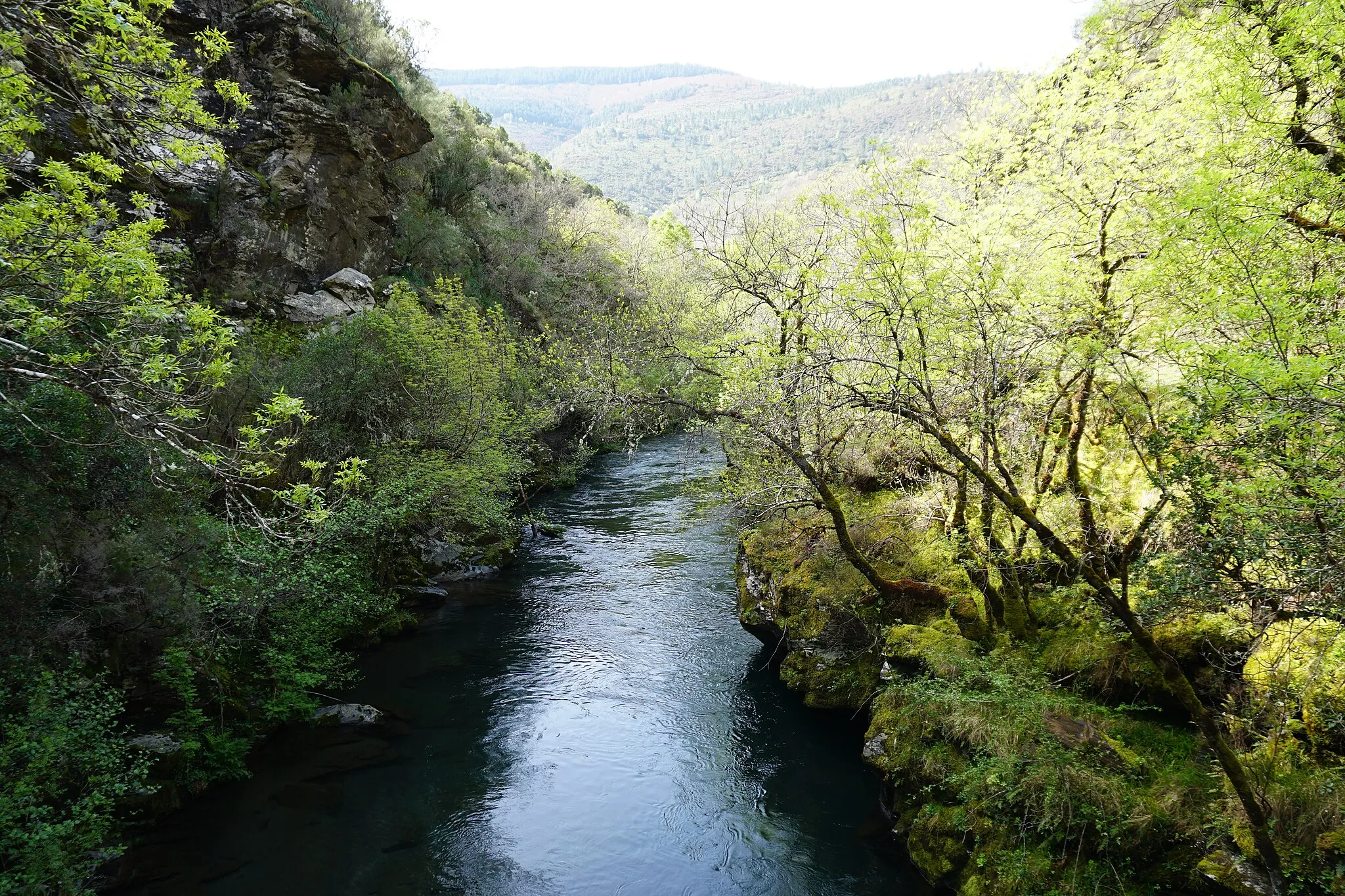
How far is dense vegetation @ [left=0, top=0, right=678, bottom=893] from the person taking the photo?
5266mm

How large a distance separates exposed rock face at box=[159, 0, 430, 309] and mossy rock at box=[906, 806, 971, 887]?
20576 mm

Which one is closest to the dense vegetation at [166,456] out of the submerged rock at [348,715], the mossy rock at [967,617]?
the submerged rock at [348,715]

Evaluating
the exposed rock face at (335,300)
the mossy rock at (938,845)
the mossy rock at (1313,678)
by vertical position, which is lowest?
the mossy rock at (938,845)

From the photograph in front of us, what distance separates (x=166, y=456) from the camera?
9.48 meters

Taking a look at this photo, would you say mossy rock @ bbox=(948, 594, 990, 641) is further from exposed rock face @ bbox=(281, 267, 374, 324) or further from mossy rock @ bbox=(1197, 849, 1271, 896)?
exposed rock face @ bbox=(281, 267, 374, 324)

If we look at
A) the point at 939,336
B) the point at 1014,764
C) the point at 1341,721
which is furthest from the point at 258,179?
the point at 1341,721

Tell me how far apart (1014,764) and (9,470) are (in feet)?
39.7

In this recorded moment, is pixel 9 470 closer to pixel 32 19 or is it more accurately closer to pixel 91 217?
pixel 91 217

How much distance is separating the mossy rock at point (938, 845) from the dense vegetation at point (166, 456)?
7.35m

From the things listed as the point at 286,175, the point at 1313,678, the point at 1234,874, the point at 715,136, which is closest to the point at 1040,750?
the point at 1234,874

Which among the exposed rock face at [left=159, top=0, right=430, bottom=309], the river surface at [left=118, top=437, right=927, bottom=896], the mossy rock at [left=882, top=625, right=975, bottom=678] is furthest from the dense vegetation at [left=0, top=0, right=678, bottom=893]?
the mossy rock at [left=882, top=625, right=975, bottom=678]

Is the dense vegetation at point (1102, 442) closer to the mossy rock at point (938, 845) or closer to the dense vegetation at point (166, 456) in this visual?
the mossy rock at point (938, 845)

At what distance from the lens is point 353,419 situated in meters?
16.8

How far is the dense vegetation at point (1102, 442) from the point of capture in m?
5.59
